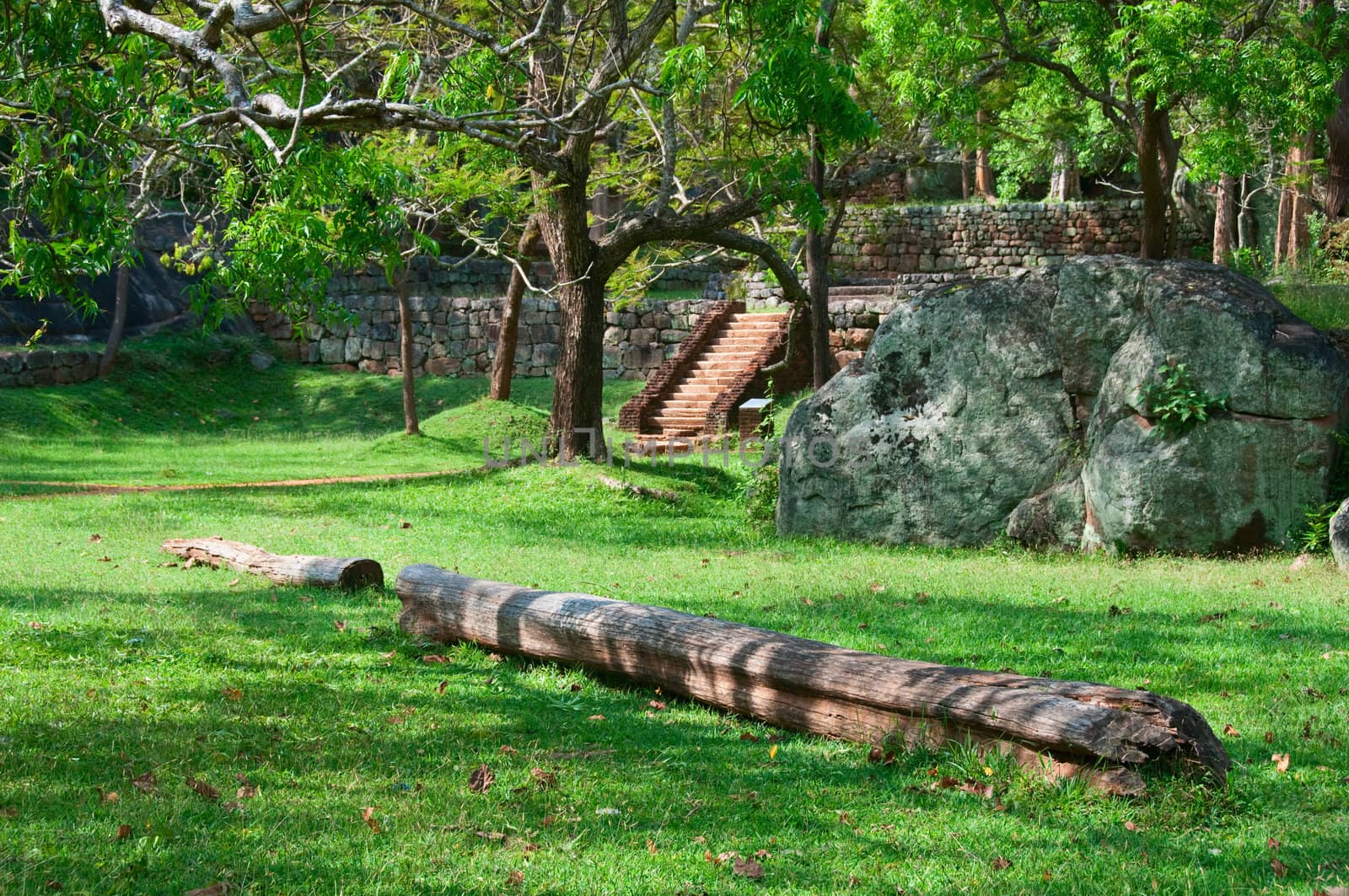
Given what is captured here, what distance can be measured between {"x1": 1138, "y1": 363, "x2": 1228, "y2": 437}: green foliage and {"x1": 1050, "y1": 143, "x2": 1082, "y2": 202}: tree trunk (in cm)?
2328

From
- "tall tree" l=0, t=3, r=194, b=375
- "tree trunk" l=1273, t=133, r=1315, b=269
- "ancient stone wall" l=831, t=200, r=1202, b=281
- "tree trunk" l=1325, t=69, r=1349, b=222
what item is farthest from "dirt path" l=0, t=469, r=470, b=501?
"tree trunk" l=1273, t=133, r=1315, b=269

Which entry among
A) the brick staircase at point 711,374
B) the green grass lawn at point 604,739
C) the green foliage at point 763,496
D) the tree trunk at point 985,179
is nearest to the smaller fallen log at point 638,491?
the green foliage at point 763,496

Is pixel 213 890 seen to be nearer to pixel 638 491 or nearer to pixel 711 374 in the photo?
pixel 638 491

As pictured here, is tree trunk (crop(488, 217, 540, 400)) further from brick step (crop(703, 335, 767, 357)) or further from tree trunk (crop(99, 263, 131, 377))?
tree trunk (crop(99, 263, 131, 377))

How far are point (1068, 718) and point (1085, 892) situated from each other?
829 mm

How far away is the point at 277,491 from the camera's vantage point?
1552cm

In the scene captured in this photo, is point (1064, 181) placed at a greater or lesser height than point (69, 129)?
greater

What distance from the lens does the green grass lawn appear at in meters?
3.93

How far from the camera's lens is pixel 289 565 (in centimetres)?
923

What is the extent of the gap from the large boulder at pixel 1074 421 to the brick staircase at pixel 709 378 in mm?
9728

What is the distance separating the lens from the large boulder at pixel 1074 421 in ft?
33.5

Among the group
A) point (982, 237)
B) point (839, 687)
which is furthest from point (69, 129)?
point (982, 237)

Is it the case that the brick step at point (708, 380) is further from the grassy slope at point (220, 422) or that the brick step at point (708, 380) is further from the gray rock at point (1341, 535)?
the gray rock at point (1341, 535)

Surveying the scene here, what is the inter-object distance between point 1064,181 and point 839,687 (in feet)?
102
